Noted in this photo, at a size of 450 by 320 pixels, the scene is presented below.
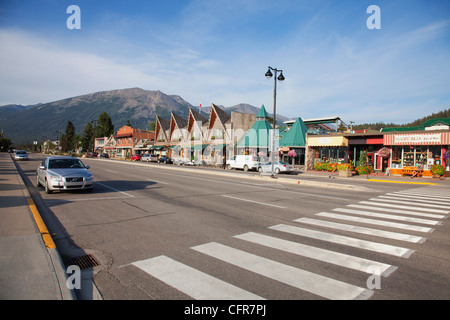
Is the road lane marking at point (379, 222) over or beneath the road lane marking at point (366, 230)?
beneath

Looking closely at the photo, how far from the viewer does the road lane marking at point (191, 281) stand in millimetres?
3287

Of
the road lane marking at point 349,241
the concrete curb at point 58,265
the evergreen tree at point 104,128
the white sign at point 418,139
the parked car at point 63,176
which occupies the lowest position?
the road lane marking at point 349,241

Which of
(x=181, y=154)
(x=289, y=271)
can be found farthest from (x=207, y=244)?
(x=181, y=154)

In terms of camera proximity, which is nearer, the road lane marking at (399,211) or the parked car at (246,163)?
the road lane marking at (399,211)

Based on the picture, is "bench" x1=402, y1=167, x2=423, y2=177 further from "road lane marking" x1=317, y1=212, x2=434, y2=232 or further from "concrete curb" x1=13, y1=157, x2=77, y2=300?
"concrete curb" x1=13, y1=157, x2=77, y2=300

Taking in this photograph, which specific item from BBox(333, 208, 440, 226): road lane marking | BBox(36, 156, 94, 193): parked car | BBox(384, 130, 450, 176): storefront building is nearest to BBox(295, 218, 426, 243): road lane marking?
BBox(333, 208, 440, 226): road lane marking

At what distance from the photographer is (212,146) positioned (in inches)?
1860

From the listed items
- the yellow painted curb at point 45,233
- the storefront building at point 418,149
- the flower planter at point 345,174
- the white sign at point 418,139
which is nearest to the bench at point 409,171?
the storefront building at point 418,149

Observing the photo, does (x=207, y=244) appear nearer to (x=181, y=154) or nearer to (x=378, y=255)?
(x=378, y=255)

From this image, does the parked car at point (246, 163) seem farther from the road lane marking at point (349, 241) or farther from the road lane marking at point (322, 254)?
the road lane marking at point (322, 254)

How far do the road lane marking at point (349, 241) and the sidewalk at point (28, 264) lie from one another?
4488mm

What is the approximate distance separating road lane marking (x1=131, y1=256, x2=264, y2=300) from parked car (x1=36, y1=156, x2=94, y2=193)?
7922 mm

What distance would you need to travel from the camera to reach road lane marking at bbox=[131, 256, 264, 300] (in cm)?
329

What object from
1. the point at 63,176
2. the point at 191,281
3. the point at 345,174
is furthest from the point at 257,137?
the point at 191,281
